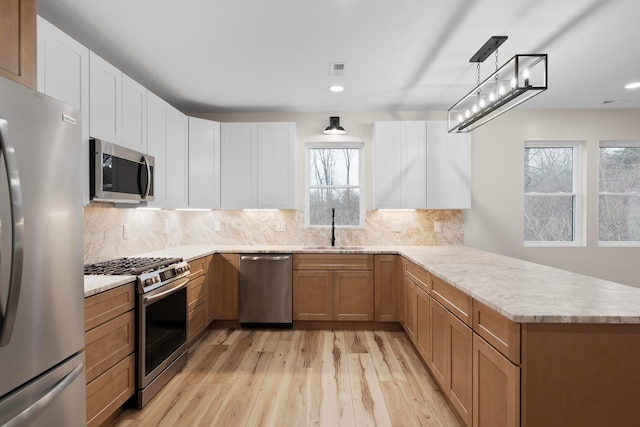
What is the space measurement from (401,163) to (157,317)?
3005mm

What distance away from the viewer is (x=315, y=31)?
8.18 feet

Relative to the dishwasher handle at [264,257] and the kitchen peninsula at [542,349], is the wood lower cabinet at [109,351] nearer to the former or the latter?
the kitchen peninsula at [542,349]

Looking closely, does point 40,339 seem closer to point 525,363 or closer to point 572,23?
point 525,363

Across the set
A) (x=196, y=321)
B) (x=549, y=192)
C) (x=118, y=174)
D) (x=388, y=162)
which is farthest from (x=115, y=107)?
(x=549, y=192)

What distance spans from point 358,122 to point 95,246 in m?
3.15

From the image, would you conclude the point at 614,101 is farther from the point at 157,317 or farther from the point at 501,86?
the point at 157,317

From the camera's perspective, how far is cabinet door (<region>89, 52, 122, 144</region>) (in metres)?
2.40

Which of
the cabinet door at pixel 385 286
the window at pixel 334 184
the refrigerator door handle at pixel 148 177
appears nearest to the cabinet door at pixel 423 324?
A: the cabinet door at pixel 385 286

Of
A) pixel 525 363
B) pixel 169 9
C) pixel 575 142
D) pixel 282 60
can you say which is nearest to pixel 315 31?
pixel 282 60

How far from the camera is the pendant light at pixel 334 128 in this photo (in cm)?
414

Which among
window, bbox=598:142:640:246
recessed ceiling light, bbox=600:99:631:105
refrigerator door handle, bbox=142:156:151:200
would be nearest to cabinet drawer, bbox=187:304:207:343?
refrigerator door handle, bbox=142:156:151:200

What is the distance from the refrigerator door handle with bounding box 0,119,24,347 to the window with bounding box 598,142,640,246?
5450 mm

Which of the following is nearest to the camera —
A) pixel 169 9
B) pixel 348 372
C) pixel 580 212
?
pixel 169 9

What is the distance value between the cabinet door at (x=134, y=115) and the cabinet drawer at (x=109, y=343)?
4.55ft
